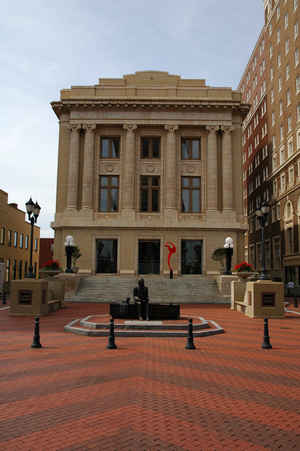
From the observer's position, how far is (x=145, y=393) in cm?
731

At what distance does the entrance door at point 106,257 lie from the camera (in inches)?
1724

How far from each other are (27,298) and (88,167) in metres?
25.7

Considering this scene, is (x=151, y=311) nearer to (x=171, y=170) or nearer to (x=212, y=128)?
(x=171, y=170)

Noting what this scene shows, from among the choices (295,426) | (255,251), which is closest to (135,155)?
(255,251)

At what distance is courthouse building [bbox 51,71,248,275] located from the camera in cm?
4347

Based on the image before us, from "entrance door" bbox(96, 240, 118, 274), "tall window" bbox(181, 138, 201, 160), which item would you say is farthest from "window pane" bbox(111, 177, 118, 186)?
"tall window" bbox(181, 138, 201, 160)

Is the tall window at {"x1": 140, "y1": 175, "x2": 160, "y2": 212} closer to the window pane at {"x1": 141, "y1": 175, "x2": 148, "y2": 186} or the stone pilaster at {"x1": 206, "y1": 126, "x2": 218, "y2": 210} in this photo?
the window pane at {"x1": 141, "y1": 175, "x2": 148, "y2": 186}

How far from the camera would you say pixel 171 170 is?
44.2 m

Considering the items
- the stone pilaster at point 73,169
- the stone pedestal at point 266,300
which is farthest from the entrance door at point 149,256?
the stone pedestal at point 266,300

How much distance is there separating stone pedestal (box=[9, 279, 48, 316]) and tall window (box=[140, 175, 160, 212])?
970 inches

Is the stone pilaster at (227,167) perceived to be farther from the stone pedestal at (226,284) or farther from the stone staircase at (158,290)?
the stone pedestal at (226,284)

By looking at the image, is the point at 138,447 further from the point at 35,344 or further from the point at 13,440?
the point at 35,344

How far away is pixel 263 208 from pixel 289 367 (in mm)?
14625

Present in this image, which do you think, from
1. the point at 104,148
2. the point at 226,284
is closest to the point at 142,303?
the point at 226,284
